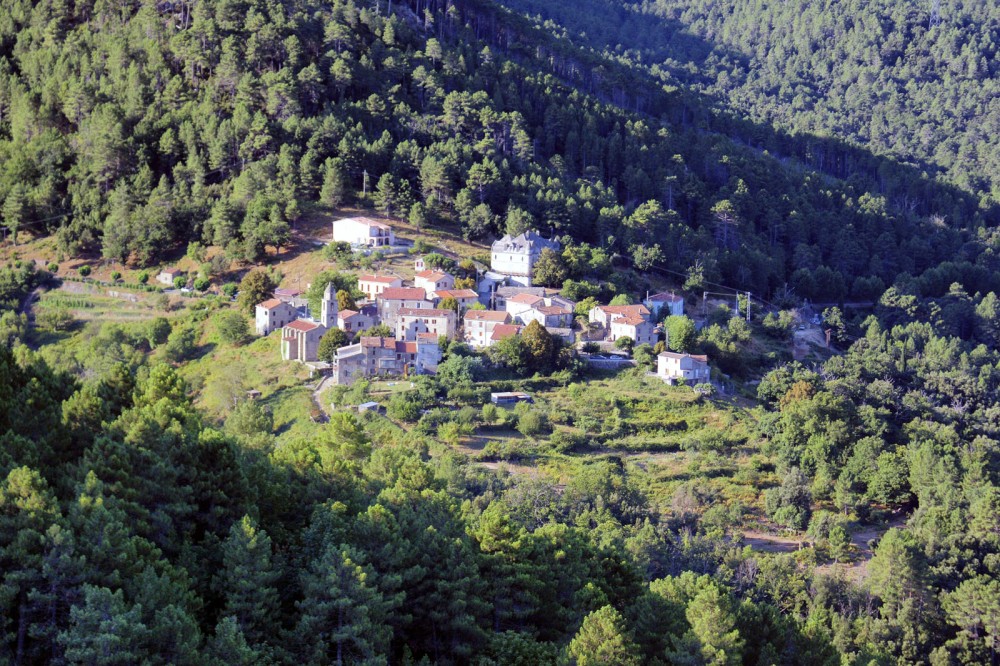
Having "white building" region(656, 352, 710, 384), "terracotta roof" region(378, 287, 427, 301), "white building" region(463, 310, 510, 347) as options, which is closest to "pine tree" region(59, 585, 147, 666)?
"white building" region(463, 310, 510, 347)

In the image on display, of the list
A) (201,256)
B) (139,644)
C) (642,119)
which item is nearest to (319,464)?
(139,644)

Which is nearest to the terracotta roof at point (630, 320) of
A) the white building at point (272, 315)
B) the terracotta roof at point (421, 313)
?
the terracotta roof at point (421, 313)

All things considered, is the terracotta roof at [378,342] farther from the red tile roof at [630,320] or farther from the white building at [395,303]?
the red tile roof at [630,320]

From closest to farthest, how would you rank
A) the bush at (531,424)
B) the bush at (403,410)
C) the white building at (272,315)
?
the bush at (531,424) < the bush at (403,410) < the white building at (272,315)

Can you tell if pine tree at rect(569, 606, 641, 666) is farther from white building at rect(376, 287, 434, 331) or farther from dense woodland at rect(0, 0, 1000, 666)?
white building at rect(376, 287, 434, 331)

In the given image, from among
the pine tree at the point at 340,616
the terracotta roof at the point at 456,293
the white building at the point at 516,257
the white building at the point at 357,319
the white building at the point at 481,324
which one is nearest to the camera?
the pine tree at the point at 340,616
